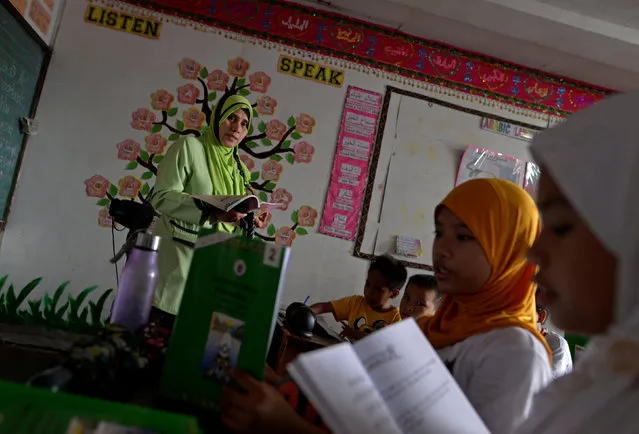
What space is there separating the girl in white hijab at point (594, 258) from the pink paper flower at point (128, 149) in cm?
281

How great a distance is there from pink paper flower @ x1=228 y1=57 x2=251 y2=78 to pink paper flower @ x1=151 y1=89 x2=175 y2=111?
413mm

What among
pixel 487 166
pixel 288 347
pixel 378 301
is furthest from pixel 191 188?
pixel 487 166

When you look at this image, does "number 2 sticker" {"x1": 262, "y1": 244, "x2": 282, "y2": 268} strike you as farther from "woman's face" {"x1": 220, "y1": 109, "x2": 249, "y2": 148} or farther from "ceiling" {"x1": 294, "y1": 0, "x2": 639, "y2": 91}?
"ceiling" {"x1": 294, "y1": 0, "x2": 639, "y2": 91}

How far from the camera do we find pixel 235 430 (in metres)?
0.61

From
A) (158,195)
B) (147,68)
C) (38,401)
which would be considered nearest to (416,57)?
(147,68)

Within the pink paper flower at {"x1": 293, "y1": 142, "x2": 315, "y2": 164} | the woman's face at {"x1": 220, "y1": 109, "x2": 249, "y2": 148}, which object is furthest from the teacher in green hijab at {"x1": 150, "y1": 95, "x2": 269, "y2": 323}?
the pink paper flower at {"x1": 293, "y1": 142, "x2": 315, "y2": 164}

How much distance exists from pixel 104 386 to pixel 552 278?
595 millimetres

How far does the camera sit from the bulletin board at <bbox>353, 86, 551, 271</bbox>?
11.0ft

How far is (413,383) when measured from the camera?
615 millimetres

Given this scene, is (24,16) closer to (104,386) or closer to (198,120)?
(198,120)

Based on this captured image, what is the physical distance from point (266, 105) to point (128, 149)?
90cm

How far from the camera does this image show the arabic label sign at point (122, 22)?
3.04 meters

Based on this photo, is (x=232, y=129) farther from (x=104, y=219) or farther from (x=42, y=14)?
(x=42, y=14)

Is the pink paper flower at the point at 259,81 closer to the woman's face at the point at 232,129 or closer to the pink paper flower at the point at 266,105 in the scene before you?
the pink paper flower at the point at 266,105
